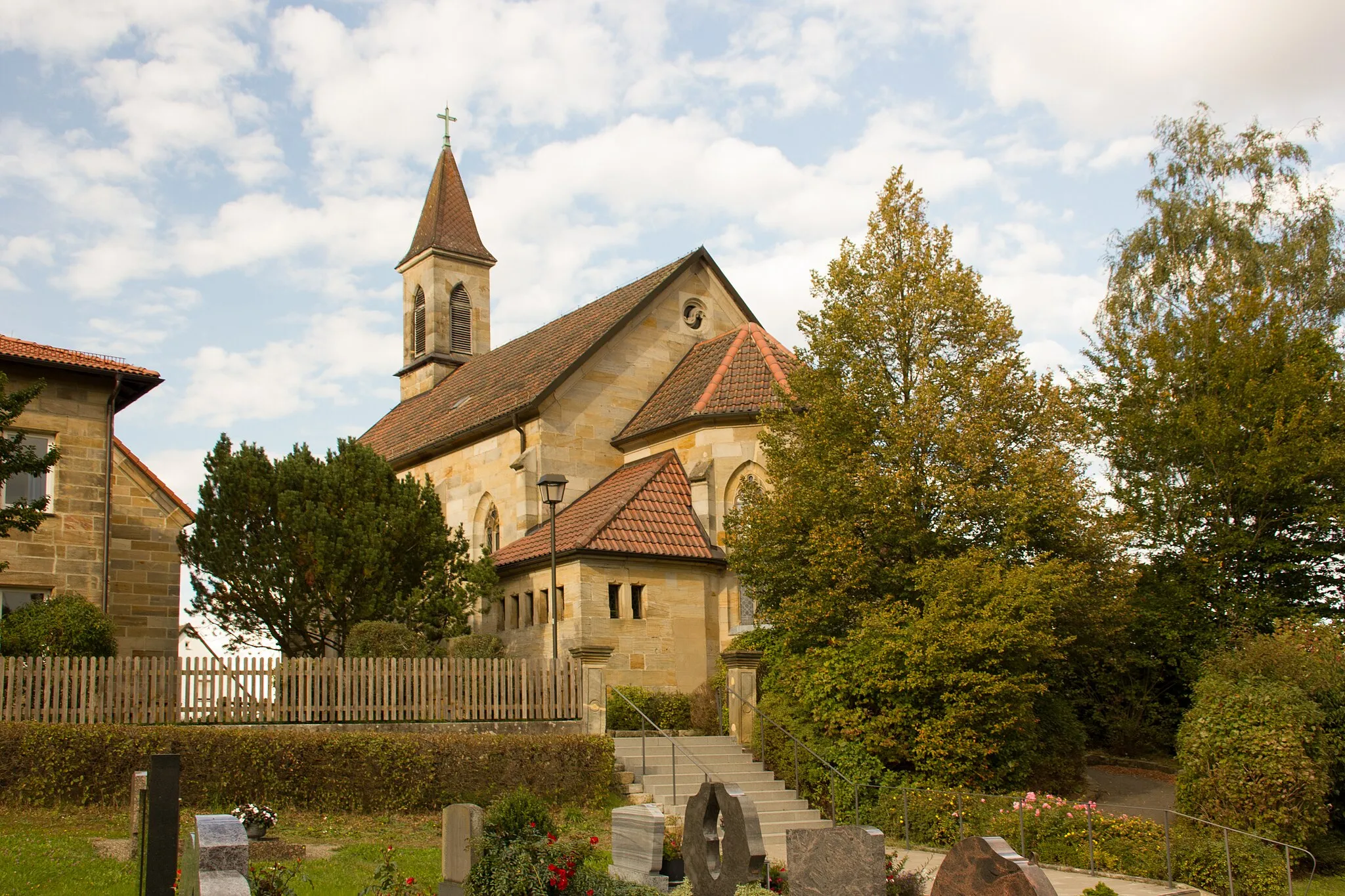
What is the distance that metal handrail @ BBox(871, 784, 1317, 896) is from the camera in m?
15.0

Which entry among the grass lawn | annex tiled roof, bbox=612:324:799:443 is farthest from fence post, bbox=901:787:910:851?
annex tiled roof, bbox=612:324:799:443

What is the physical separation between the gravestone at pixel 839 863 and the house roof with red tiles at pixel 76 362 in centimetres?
1948

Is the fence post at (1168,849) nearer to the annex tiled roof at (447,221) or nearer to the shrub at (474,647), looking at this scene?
the shrub at (474,647)

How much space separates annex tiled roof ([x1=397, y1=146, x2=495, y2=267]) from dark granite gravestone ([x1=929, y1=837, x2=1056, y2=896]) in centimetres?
3751

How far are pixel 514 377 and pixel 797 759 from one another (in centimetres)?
1621

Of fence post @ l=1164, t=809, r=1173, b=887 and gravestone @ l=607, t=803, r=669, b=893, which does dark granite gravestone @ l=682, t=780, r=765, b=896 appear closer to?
gravestone @ l=607, t=803, r=669, b=893

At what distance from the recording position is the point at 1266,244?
102ft

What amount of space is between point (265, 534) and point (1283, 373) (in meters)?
21.2

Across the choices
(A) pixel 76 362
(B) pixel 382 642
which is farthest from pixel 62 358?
(B) pixel 382 642

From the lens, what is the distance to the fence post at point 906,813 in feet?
58.0

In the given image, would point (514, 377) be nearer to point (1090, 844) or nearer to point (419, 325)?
point (419, 325)

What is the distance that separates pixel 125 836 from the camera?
1373 centimetres

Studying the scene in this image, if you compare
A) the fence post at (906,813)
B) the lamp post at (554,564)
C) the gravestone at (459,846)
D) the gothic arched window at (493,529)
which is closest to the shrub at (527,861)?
the gravestone at (459,846)

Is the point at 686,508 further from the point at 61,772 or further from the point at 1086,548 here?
the point at 61,772
